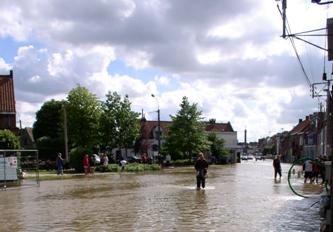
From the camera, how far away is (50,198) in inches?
886

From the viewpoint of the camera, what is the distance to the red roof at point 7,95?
59.8 meters

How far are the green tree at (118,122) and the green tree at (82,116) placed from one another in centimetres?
357

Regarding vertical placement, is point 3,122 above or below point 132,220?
above

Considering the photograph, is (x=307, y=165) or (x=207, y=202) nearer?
(x=207, y=202)

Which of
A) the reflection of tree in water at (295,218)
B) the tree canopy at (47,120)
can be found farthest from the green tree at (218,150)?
the reflection of tree in water at (295,218)

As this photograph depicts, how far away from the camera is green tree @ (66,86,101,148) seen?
58.5 meters

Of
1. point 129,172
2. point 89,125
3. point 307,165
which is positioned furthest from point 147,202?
point 89,125

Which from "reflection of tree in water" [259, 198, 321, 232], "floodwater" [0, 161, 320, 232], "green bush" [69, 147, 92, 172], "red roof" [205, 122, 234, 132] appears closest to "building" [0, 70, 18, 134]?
"green bush" [69, 147, 92, 172]

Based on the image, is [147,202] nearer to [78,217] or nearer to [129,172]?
[78,217]

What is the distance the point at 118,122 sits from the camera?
209 feet

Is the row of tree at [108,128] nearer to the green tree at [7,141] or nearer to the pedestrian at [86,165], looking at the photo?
the pedestrian at [86,165]

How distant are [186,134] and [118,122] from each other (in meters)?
12.4

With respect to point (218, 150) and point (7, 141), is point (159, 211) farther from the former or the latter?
point (218, 150)

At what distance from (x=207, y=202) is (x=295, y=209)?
11.0 feet
